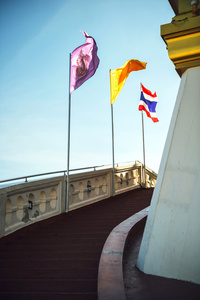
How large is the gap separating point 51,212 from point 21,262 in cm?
265

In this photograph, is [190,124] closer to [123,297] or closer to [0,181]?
[123,297]

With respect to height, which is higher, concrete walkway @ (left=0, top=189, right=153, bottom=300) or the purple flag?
the purple flag

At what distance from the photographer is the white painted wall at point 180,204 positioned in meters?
3.28

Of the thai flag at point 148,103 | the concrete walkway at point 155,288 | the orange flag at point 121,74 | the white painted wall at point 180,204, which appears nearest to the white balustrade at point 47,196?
the concrete walkway at point 155,288

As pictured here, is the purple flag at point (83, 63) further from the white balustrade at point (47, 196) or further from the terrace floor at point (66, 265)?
the terrace floor at point (66, 265)

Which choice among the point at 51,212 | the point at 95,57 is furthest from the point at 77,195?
the point at 95,57

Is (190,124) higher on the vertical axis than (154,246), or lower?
higher

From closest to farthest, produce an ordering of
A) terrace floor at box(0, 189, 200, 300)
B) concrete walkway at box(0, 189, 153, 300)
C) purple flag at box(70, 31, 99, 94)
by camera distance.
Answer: terrace floor at box(0, 189, 200, 300) < concrete walkway at box(0, 189, 153, 300) < purple flag at box(70, 31, 99, 94)

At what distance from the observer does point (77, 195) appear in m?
8.20

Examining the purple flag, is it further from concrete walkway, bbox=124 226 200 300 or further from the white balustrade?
concrete walkway, bbox=124 226 200 300

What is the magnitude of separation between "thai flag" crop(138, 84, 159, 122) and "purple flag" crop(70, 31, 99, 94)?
16.4 feet

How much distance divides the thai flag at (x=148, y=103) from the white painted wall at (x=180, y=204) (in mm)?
9905

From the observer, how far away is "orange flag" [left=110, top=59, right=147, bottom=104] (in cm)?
1042

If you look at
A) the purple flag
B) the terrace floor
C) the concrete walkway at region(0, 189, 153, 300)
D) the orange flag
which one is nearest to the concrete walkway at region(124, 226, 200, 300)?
the terrace floor
